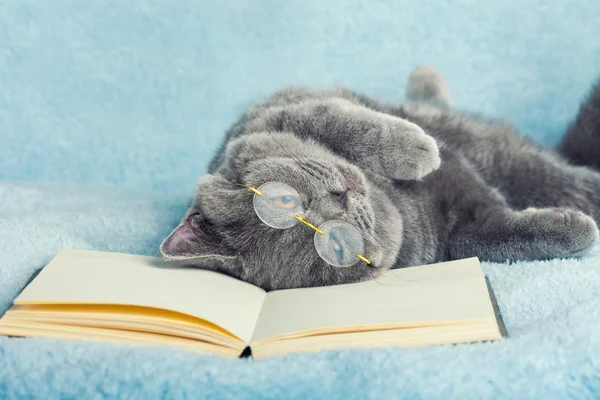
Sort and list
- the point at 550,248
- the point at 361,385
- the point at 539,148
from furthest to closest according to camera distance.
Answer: the point at 539,148 < the point at 550,248 < the point at 361,385

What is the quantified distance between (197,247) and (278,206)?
15cm

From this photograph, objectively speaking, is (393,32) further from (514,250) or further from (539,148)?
(514,250)

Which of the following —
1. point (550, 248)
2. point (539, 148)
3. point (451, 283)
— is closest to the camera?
point (451, 283)

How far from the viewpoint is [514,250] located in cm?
128

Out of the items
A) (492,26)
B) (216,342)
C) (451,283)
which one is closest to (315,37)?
(492,26)

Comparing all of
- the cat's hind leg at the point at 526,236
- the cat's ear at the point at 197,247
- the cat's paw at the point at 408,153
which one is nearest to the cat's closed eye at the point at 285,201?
the cat's ear at the point at 197,247

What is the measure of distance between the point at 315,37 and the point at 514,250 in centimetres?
115

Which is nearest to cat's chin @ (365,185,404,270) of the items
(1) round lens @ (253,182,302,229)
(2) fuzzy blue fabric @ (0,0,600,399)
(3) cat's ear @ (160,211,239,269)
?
(1) round lens @ (253,182,302,229)

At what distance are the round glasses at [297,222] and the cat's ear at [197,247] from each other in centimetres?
9

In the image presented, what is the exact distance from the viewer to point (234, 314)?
96 cm

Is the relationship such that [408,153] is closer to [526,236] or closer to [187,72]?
[526,236]

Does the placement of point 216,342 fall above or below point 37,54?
above

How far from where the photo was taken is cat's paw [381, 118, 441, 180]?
4.10 feet

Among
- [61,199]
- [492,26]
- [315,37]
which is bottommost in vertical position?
[61,199]
